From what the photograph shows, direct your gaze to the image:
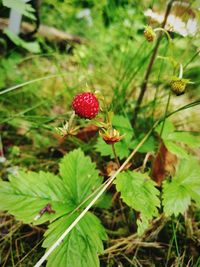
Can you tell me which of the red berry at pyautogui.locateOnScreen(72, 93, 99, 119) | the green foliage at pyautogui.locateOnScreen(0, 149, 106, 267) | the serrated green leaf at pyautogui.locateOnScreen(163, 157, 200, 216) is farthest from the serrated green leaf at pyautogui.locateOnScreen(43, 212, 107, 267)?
the red berry at pyautogui.locateOnScreen(72, 93, 99, 119)

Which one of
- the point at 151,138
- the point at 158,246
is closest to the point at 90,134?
the point at 151,138

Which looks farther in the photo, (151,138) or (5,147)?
(5,147)

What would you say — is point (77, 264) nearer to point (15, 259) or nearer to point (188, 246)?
point (15, 259)

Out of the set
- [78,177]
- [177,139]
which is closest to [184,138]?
[177,139]

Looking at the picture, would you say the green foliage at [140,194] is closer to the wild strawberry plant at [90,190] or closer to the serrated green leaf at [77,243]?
the wild strawberry plant at [90,190]

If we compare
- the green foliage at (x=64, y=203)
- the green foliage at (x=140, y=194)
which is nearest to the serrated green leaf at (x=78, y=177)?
the green foliage at (x=64, y=203)

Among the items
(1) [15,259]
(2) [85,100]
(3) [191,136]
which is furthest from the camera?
(3) [191,136]

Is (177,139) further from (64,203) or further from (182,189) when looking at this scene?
(64,203)
